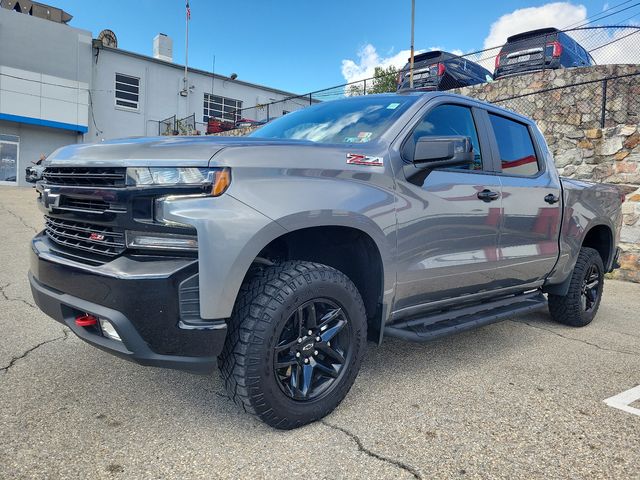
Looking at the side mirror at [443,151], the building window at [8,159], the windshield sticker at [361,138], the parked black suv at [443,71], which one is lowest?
the side mirror at [443,151]

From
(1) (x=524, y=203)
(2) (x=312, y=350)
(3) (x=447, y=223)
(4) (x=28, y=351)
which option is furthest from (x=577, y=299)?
(4) (x=28, y=351)

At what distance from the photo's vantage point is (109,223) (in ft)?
7.26

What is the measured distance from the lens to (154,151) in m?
2.21

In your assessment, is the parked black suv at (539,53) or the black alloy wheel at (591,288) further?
the parked black suv at (539,53)

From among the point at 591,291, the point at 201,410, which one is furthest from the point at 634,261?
the point at 201,410

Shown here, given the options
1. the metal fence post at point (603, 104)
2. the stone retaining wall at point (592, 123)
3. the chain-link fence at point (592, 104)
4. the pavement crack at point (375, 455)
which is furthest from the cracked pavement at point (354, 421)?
the chain-link fence at point (592, 104)

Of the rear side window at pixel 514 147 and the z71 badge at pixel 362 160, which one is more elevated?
the rear side window at pixel 514 147

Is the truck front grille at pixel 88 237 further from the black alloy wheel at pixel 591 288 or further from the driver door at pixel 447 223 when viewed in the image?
the black alloy wheel at pixel 591 288

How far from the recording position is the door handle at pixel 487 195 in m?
3.36

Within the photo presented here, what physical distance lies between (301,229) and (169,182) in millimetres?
708

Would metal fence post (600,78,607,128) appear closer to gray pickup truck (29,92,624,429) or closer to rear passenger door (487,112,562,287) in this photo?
rear passenger door (487,112,562,287)

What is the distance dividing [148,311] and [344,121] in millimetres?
1834

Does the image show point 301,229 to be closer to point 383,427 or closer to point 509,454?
point 383,427

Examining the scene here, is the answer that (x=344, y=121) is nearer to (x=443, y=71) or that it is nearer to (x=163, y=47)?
(x=443, y=71)
